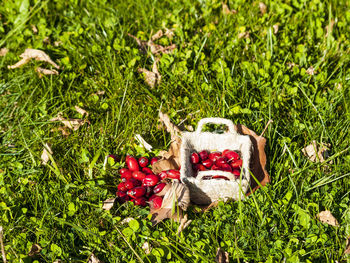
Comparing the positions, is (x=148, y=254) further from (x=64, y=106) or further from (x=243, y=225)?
(x=64, y=106)

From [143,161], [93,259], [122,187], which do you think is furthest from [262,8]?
[93,259]

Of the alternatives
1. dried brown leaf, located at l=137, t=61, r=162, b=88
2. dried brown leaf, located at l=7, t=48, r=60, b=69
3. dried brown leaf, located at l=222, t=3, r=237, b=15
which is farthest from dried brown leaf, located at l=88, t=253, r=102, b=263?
dried brown leaf, located at l=222, t=3, r=237, b=15

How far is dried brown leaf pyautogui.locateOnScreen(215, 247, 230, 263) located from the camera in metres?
2.77

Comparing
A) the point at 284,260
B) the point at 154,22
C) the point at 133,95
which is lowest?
the point at 284,260

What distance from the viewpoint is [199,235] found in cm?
293

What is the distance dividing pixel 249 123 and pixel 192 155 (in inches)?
27.4

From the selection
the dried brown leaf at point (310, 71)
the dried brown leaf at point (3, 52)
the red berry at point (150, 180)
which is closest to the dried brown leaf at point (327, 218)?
the red berry at point (150, 180)

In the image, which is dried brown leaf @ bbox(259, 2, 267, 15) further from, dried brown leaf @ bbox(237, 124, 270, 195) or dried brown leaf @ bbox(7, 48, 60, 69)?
dried brown leaf @ bbox(7, 48, 60, 69)

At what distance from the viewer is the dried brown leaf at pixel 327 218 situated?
2954mm

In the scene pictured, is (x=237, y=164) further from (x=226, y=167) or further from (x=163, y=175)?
(x=163, y=175)

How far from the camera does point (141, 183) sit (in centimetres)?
331

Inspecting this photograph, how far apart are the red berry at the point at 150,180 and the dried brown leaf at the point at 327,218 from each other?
1229mm

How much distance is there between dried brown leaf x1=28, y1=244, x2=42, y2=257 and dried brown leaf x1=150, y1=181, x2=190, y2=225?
816 mm

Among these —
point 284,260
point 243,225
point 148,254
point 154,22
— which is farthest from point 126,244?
point 154,22
